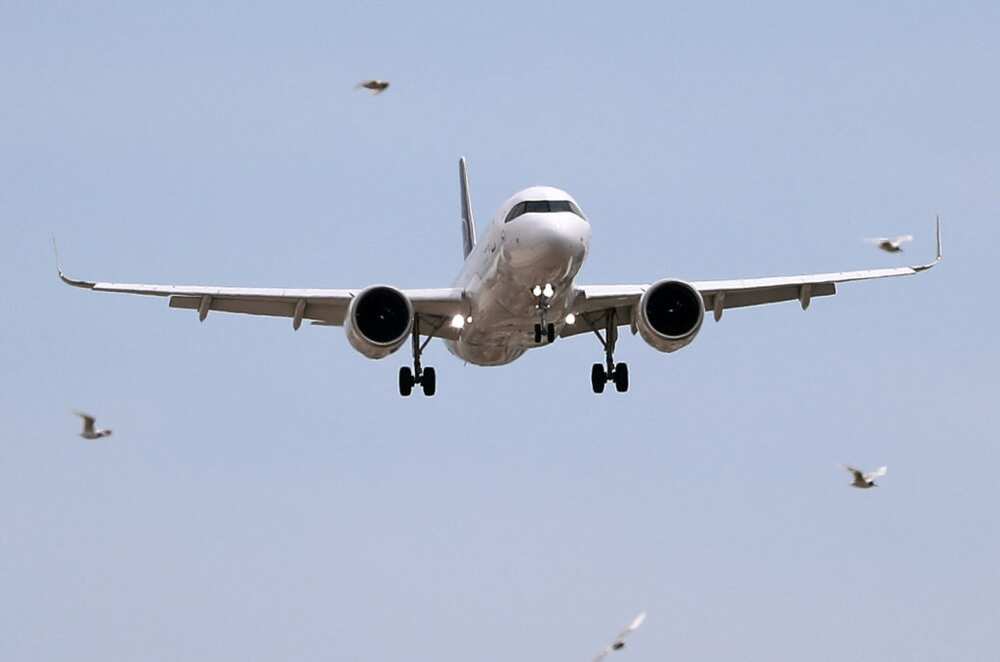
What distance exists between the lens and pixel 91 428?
115 feet

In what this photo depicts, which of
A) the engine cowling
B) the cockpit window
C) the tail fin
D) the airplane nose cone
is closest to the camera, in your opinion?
the airplane nose cone

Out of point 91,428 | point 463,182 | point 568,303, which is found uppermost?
point 463,182

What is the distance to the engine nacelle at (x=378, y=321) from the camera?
36531 mm

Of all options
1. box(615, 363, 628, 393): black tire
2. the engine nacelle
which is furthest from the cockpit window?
box(615, 363, 628, 393): black tire

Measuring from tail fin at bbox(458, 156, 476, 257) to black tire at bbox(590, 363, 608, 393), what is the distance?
1094cm

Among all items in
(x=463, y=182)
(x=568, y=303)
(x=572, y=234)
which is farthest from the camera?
(x=463, y=182)

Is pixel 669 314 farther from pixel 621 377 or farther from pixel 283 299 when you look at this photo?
pixel 283 299

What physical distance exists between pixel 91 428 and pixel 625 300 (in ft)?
38.8

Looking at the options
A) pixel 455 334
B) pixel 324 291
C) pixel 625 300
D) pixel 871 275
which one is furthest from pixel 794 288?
pixel 324 291

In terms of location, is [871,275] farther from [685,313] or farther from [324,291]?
[324,291]

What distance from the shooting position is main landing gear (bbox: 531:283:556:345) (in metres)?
34.9

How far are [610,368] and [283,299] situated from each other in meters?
7.68

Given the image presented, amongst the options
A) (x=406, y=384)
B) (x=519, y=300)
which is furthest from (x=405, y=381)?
(x=519, y=300)

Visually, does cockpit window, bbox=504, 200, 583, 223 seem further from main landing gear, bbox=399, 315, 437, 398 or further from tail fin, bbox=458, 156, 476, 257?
tail fin, bbox=458, 156, 476, 257
